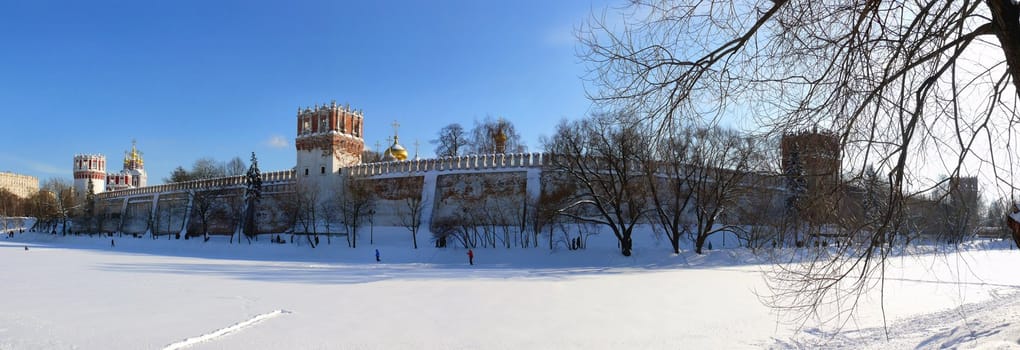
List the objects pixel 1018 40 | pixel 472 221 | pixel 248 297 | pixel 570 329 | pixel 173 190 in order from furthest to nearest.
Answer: pixel 173 190, pixel 472 221, pixel 248 297, pixel 570 329, pixel 1018 40

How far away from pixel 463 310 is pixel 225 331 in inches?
157

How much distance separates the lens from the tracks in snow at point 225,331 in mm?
7617

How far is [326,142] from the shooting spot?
1547 inches

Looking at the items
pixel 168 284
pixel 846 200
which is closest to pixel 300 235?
pixel 168 284

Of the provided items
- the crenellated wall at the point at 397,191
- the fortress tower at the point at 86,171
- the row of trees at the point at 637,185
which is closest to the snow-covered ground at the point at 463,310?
the row of trees at the point at 637,185

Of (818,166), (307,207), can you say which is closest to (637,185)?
(307,207)

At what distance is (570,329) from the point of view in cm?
886

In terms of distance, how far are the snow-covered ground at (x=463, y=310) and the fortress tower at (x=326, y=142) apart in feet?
65.0

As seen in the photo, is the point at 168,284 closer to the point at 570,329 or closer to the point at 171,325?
the point at 171,325

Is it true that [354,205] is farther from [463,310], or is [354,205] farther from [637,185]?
[463,310]

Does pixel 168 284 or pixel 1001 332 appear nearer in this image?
pixel 1001 332

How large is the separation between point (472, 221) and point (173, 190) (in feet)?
114

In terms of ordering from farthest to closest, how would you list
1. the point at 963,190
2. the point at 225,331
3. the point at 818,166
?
the point at 225,331 < the point at 818,166 < the point at 963,190

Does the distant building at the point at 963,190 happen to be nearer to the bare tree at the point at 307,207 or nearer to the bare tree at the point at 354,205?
the bare tree at the point at 354,205
